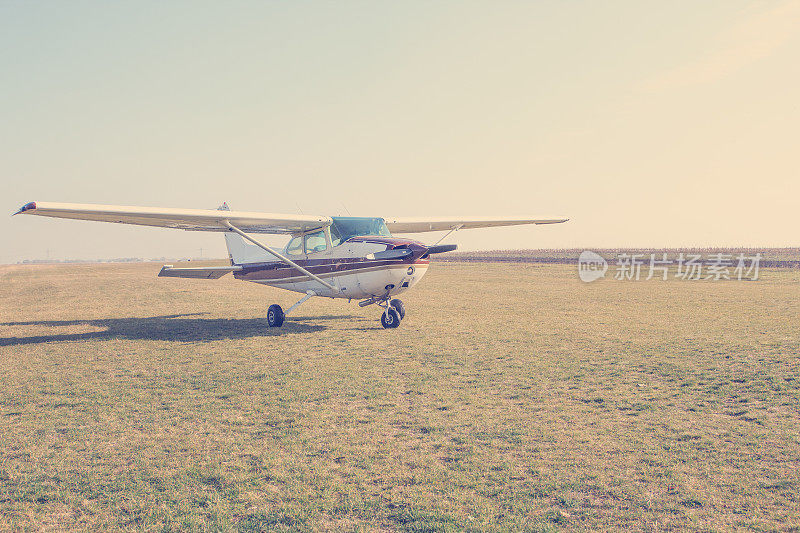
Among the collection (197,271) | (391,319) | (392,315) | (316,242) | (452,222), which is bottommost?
(391,319)

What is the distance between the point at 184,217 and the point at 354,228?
4.35m

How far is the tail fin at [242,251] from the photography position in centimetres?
1639

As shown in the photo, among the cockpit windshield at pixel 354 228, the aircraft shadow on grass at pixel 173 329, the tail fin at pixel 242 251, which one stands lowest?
the aircraft shadow on grass at pixel 173 329

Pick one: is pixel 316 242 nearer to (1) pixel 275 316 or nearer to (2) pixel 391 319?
(1) pixel 275 316

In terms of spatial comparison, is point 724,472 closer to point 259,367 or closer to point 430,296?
point 259,367

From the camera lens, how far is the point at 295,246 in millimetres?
15008

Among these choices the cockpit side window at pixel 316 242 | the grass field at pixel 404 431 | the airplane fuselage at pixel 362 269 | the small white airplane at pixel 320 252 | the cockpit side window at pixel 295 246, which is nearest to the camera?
the grass field at pixel 404 431

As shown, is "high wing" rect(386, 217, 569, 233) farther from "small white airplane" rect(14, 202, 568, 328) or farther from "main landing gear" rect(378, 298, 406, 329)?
"main landing gear" rect(378, 298, 406, 329)

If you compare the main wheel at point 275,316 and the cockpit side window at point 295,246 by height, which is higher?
the cockpit side window at point 295,246

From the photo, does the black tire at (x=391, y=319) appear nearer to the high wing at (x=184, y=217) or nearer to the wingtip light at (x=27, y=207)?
the high wing at (x=184, y=217)

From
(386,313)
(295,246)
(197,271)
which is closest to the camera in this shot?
(386,313)

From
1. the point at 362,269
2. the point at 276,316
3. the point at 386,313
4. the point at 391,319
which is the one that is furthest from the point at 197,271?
the point at 391,319

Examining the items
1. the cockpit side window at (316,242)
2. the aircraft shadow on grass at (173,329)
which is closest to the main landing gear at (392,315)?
the aircraft shadow on grass at (173,329)

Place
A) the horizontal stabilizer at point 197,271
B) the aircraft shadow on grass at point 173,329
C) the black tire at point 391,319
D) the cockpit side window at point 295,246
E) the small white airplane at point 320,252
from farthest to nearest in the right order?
the horizontal stabilizer at point 197,271, the cockpit side window at point 295,246, the black tire at point 391,319, the aircraft shadow on grass at point 173,329, the small white airplane at point 320,252
